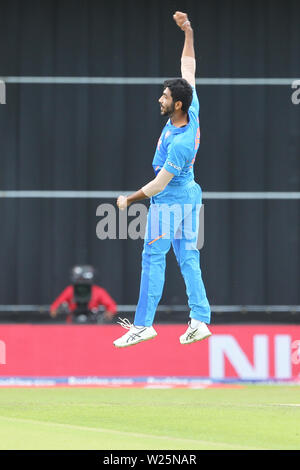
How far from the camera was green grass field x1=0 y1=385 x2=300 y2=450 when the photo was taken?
950cm

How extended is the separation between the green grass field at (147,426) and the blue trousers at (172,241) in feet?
3.41

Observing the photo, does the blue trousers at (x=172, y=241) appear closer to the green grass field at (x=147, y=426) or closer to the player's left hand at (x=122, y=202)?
the player's left hand at (x=122, y=202)

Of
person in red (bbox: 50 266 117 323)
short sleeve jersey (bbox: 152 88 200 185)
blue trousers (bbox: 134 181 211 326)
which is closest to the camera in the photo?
short sleeve jersey (bbox: 152 88 200 185)

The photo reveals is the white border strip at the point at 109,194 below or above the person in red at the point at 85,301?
above

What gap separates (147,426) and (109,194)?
13.8 metres

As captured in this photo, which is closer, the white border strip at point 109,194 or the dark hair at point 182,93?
the dark hair at point 182,93

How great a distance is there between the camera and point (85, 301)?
22531 mm

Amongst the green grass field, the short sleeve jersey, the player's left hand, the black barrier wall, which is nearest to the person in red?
the black barrier wall

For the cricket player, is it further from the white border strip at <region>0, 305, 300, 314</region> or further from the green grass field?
the white border strip at <region>0, 305, 300, 314</region>

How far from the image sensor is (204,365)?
1920 cm

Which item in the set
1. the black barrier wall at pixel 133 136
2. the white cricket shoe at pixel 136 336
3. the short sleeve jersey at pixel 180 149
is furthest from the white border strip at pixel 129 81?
the white cricket shoe at pixel 136 336

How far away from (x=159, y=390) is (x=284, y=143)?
25.9 feet

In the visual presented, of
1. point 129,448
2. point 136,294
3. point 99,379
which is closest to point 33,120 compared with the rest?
point 136,294

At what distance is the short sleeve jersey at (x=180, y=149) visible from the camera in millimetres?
10148
